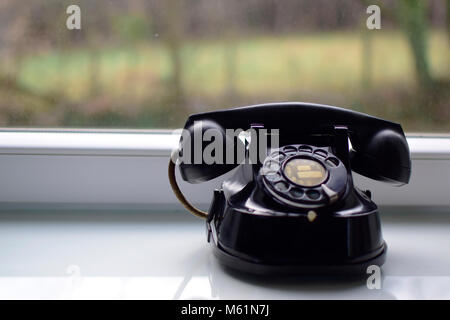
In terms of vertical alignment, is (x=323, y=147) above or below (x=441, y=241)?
above

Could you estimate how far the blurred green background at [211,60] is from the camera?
3.61 feet

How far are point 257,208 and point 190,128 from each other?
18 cm

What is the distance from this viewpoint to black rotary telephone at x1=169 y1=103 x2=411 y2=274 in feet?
2.21

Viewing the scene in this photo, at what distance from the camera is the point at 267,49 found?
1.12m

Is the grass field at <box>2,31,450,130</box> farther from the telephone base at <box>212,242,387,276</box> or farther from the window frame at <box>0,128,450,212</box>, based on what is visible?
the telephone base at <box>212,242,387,276</box>

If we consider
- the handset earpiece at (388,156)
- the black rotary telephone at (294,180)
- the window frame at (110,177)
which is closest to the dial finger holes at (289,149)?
the black rotary telephone at (294,180)

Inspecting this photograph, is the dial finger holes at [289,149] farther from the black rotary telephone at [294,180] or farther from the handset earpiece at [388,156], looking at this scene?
the handset earpiece at [388,156]

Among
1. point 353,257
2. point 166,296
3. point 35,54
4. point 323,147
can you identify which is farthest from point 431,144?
point 35,54

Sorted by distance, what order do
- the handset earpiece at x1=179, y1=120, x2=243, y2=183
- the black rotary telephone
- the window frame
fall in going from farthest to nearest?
the window frame
the handset earpiece at x1=179, y1=120, x2=243, y2=183
the black rotary telephone

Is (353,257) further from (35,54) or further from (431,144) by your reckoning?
(35,54)

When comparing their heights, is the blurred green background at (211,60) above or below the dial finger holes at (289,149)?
above

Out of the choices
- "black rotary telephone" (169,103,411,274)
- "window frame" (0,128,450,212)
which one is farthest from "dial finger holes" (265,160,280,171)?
"window frame" (0,128,450,212)

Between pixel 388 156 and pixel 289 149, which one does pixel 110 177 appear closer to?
pixel 289 149

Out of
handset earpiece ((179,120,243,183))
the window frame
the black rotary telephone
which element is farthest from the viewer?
the window frame
